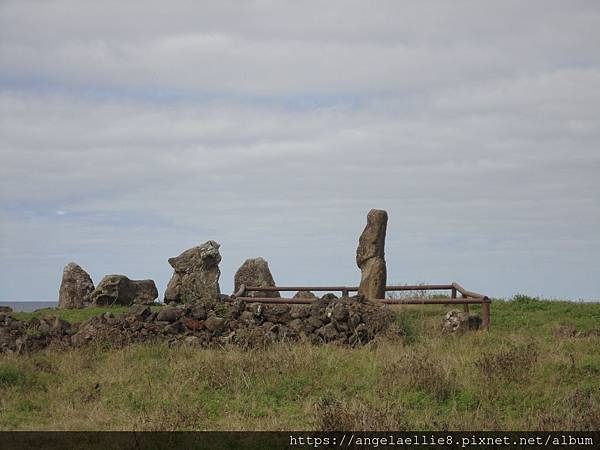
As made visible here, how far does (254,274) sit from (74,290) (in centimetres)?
755

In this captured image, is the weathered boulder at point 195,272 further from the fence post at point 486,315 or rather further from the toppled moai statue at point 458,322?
the fence post at point 486,315

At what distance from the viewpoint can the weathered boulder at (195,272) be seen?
29.7 m

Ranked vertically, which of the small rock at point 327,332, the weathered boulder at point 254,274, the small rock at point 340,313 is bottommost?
the small rock at point 327,332

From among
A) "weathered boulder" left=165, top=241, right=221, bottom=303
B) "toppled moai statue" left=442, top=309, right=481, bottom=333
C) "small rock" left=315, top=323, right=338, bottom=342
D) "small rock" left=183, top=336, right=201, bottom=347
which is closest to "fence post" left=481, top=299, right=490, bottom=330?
"toppled moai statue" left=442, top=309, right=481, bottom=333

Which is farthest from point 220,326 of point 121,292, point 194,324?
point 121,292

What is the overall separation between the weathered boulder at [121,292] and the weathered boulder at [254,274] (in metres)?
3.51

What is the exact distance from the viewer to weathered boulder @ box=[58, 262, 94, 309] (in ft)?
104

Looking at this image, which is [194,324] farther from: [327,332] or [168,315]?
[327,332]

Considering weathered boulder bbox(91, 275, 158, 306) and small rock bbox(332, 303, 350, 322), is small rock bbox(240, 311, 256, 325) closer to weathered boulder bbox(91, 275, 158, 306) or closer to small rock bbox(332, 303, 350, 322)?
small rock bbox(332, 303, 350, 322)

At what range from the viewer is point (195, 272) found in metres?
30.1

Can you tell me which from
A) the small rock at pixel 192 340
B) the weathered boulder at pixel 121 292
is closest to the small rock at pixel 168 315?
the small rock at pixel 192 340

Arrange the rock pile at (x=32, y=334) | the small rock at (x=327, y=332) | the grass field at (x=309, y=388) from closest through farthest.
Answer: the grass field at (x=309, y=388)
the rock pile at (x=32, y=334)
the small rock at (x=327, y=332)

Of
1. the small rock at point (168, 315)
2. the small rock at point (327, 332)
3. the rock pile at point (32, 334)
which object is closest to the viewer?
the rock pile at point (32, 334)

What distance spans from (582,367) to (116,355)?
9.97m
